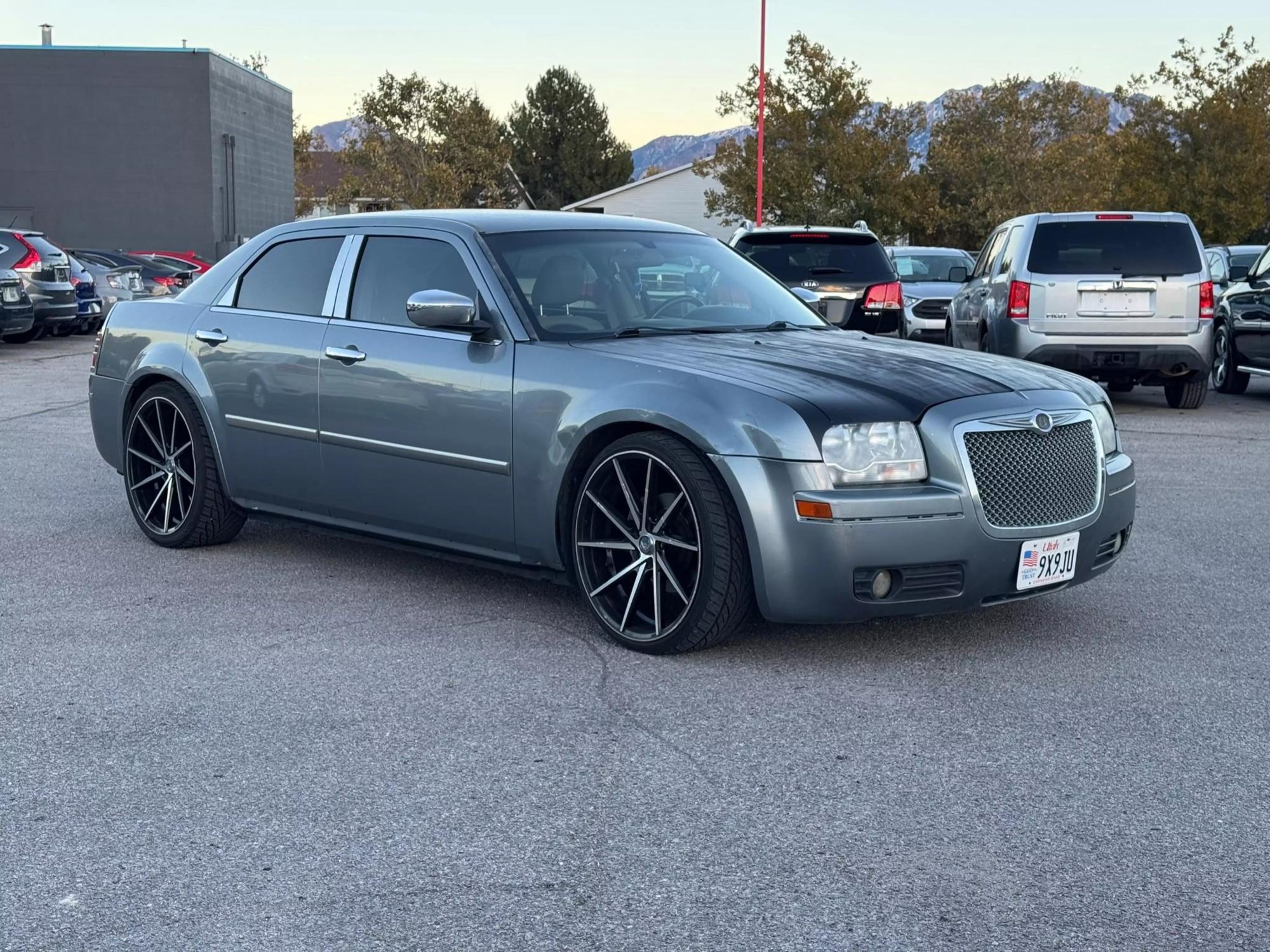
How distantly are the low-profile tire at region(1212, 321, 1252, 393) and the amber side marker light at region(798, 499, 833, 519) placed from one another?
1213 centimetres

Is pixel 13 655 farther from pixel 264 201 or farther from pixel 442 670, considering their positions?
pixel 264 201

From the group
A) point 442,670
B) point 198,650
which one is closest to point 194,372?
point 198,650

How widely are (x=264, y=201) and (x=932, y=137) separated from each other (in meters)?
24.6

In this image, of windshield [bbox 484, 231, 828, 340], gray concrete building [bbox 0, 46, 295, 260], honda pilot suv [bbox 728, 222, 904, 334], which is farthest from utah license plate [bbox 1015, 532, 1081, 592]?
gray concrete building [bbox 0, 46, 295, 260]

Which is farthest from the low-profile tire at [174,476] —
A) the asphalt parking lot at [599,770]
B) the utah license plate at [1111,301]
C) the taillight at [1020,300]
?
the utah license plate at [1111,301]

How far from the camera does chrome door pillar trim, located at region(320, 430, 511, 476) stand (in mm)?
6039

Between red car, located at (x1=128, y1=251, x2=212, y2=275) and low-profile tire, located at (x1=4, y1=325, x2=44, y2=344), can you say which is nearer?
low-profile tire, located at (x1=4, y1=325, x2=44, y2=344)

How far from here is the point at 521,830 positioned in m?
3.93

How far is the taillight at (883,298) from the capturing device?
14234 millimetres

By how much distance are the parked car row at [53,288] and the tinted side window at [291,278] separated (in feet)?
38.3

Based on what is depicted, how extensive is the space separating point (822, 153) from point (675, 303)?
45327 millimetres

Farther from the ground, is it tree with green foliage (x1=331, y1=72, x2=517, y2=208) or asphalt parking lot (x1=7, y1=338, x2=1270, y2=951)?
tree with green foliage (x1=331, y1=72, x2=517, y2=208)

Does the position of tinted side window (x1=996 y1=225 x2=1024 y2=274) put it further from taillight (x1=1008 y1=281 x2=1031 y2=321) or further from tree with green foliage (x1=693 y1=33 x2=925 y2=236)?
tree with green foliage (x1=693 y1=33 x2=925 y2=236)

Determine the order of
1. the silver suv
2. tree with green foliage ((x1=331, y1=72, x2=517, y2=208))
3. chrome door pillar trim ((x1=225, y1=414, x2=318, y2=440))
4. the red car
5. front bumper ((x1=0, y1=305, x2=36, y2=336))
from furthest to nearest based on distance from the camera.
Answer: tree with green foliage ((x1=331, y1=72, x2=517, y2=208))
the red car
front bumper ((x1=0, y1=305, x2=36, y2=336))
the silver suv
chrome door pillar trim ((x1=225, y1=414, x2=318, y2=440))
